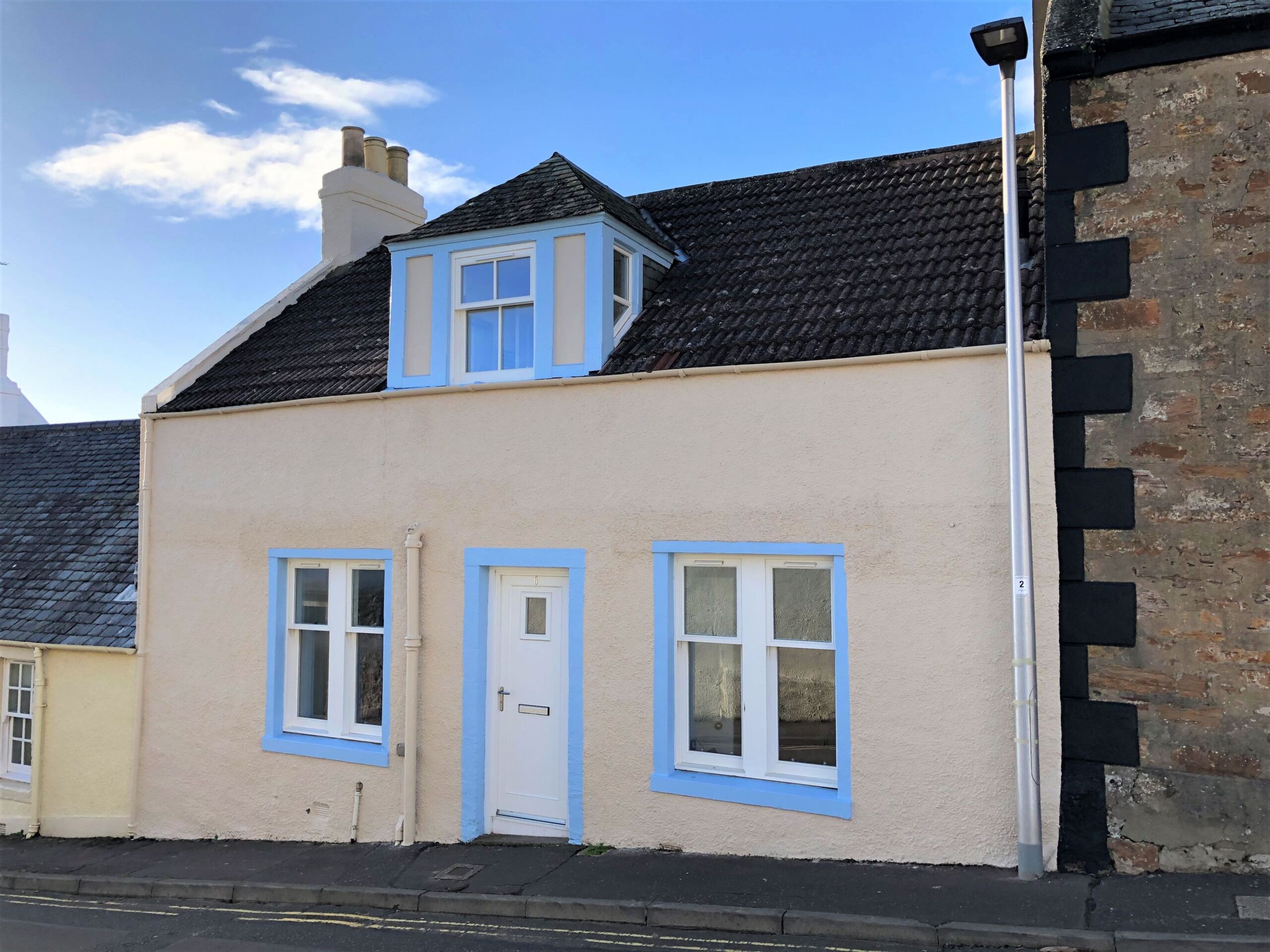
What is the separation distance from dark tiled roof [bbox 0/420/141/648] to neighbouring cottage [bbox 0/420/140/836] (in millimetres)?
20

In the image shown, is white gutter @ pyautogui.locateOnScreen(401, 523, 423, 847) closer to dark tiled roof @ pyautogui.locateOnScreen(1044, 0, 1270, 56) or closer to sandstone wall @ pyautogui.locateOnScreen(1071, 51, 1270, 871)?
sandstone wall @ pyautogui.locateOnScreen(1071, 51, 1270, 871)

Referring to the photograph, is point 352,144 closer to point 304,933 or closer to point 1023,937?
point 304,933

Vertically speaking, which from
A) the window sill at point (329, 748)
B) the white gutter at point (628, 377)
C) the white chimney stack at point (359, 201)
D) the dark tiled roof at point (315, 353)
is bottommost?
the window sill at point (329, 748)

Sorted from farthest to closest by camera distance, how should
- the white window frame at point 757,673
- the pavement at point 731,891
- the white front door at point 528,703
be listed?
the white front door at point 528,703
the white window frame at point 757,673
the pavement at point 731,891

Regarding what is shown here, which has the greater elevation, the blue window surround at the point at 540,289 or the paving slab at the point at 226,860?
the blue window surround at the point at 540,289

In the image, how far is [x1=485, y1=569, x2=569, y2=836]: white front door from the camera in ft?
28.0

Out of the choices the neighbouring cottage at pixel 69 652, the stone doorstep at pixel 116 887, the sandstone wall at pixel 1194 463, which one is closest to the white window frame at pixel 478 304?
the sandstone wall at pixel 1194 463

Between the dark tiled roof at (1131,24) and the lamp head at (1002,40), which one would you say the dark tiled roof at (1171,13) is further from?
the lamp head at (1002,40)

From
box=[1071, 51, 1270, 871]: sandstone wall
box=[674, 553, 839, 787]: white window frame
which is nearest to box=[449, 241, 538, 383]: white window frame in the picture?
box=[674, 553, 839, 787]: white window frame

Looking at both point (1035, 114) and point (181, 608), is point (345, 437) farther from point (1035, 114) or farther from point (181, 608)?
point (1035, 114)

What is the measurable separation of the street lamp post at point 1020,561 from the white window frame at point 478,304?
4.12m

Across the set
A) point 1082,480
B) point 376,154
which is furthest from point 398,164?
point 1082,480

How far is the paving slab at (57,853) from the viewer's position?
9984 mm

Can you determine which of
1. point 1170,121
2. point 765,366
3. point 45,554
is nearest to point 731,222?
point 765,366
